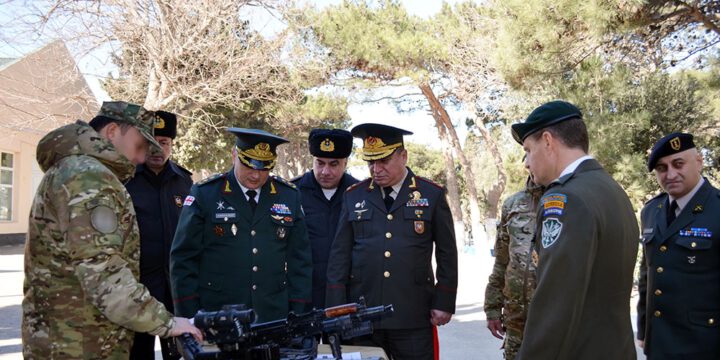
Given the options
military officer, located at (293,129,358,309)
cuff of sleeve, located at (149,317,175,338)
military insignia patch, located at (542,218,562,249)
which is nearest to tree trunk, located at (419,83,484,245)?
military officer, located at (293,129,358,309)

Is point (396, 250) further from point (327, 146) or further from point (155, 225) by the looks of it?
point (155, 225)

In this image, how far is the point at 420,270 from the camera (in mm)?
3535

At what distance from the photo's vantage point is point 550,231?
1.90m

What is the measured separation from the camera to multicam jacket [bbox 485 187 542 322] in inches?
121

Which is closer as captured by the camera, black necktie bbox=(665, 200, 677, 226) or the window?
black necktie bbox=(665, 200, 677, 226)

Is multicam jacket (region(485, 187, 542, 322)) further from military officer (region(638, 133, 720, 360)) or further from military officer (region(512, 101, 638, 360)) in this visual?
military officer (region(512, 101, 638, 360))

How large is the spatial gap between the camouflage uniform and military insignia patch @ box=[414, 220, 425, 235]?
1700 mm

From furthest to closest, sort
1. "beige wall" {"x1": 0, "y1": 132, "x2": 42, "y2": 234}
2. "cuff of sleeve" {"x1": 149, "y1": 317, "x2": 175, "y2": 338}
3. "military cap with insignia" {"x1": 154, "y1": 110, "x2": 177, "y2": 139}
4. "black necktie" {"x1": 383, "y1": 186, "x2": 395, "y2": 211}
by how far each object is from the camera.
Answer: "beige wall" {"x1": 0, "y1": 132, "x2": 42, "y2": 234} → "military cap with insignia" {"x1": 154, "y1": 110, "x2": 177, "y2": 139} → "black necktie" {"x1": 383, "y1": 186, "x2": 395, "y2": 211} → "cuff of sleeve" {"x1": 149, "y1": 317, "x2": 175, "y2": 338}

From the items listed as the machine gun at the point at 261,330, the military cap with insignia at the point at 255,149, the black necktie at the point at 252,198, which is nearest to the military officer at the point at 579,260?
the machine gun at the point at 261,330

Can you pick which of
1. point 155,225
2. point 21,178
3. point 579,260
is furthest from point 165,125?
point 21,178

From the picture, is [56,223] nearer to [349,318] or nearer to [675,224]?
[349,318]

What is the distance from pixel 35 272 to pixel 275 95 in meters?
14.6

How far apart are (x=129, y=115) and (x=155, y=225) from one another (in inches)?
57.4

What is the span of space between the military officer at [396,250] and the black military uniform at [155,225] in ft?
3.77
